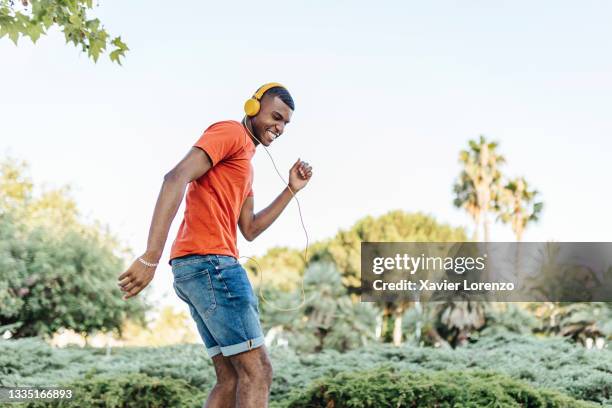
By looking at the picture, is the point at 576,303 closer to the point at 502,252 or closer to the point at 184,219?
the point at 502,252

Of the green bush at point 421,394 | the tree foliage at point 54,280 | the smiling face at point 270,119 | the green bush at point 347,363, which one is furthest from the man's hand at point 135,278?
the tree foliage at point 54,280

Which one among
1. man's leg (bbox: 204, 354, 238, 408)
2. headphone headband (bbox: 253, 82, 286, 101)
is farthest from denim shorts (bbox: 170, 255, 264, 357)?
headphone headband (bbox: 253, 82, 286, 101)

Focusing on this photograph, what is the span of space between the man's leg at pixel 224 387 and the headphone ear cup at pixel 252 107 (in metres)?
0.98

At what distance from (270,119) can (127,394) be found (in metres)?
4.11

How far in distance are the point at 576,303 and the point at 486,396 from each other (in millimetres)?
8317

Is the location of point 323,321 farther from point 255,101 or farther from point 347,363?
point 255,101

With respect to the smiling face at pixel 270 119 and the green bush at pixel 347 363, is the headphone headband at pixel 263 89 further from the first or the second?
the green bush at pixel 347 363

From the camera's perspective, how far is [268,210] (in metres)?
3.83

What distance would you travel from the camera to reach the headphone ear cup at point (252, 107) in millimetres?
3528

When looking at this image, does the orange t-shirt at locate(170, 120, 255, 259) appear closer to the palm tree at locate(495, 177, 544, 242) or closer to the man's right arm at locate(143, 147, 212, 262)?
the man's right arm at locate(143, 147, 212, 262)

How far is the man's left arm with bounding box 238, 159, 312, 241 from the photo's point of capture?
378 cm

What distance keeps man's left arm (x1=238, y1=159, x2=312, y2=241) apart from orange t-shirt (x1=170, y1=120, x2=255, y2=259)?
371 millimetres

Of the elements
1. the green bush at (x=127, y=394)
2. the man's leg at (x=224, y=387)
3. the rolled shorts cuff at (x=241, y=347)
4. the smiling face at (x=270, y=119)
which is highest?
the smiling face at (x=270, y=119)

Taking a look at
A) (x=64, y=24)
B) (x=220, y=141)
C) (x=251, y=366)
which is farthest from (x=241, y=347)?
(x=64, y=24)
